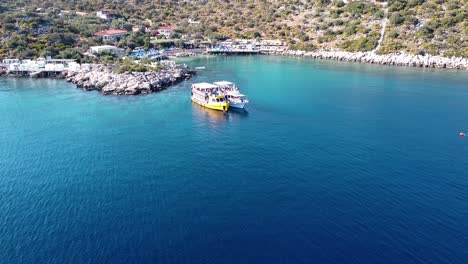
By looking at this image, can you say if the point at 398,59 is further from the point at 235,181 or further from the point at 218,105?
the point at 235,181

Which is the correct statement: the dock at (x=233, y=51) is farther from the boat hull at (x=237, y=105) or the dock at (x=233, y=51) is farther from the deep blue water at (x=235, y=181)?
the boat hull at (x=237, y=105)

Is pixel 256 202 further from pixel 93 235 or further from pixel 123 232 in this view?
pixel 93 235

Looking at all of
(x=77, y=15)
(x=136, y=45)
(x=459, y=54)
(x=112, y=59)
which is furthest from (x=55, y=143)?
(x=77, y=15)

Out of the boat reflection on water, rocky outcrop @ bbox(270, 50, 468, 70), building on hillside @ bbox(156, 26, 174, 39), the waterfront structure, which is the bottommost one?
the boat reflection on water

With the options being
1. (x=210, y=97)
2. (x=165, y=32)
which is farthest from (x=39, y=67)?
(x=165, y=32)

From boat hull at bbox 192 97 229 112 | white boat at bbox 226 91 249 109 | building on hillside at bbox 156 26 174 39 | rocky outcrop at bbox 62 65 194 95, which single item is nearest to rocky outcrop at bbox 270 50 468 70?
building on hillside at bbox 156 26 174 39

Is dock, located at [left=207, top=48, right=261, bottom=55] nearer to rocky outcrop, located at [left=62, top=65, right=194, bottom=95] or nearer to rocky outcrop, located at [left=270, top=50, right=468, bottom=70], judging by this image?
rocky outcrop, located at [left=270, top=50, right=468, bottom=70]
